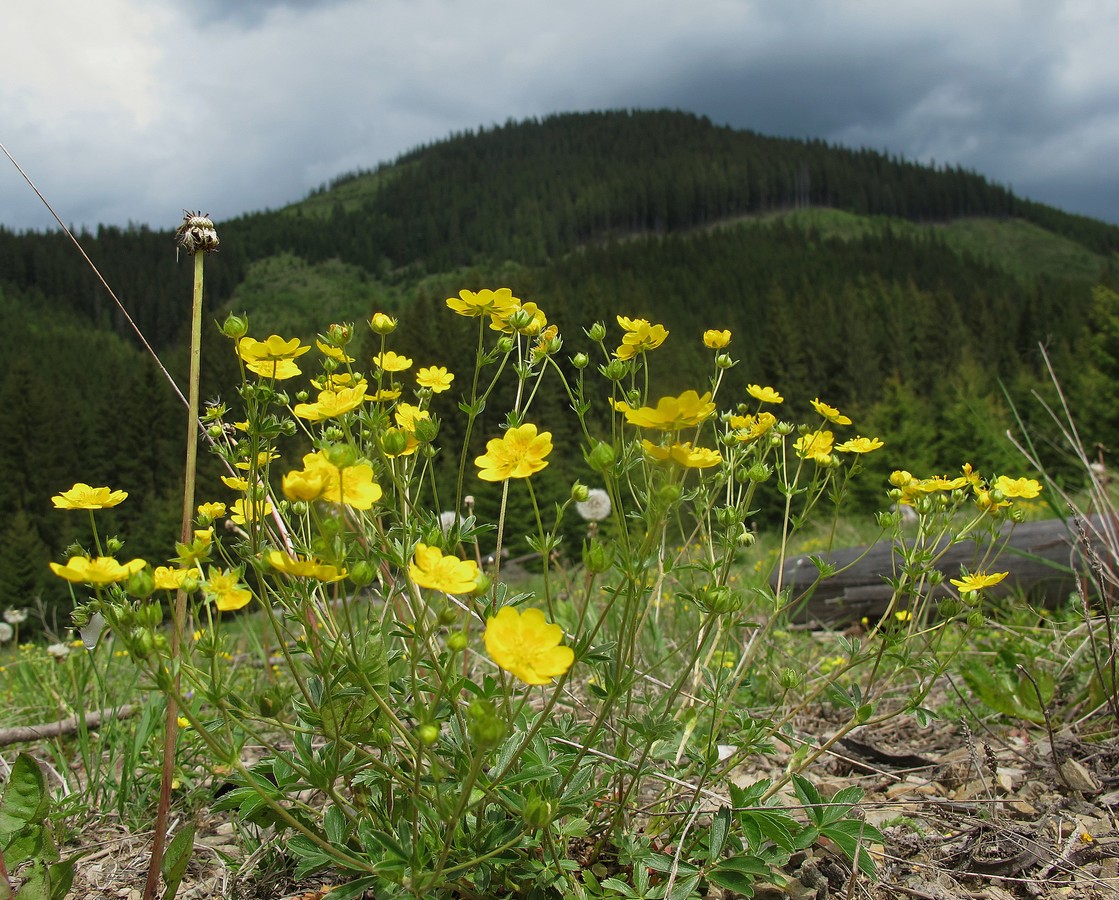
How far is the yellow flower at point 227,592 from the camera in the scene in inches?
50.1

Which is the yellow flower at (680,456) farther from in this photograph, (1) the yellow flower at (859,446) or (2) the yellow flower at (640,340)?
(1) the yellow flower at (859,446)

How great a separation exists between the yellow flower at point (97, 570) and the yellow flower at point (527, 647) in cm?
58

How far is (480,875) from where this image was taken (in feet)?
4.35

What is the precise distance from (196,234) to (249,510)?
0.58m

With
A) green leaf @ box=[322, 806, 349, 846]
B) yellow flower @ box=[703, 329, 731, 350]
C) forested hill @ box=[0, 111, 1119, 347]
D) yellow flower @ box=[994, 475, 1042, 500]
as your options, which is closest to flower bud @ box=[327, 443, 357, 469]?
green leaf @ box=[322, 806, 349, 846]

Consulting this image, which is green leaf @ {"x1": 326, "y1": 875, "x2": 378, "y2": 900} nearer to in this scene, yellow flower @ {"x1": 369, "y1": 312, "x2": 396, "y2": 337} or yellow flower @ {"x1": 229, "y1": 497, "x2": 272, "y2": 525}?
yellow flower @ {"x1": 229, "y1": 497, "x2": 272, "y2": 525}

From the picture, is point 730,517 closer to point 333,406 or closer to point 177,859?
point 333,406

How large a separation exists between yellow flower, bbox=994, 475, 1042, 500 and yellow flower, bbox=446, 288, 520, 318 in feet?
4.32

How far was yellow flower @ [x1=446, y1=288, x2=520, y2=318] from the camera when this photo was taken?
5.40 ft

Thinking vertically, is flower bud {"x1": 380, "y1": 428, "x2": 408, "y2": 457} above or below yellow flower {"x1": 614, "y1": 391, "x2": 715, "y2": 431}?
below

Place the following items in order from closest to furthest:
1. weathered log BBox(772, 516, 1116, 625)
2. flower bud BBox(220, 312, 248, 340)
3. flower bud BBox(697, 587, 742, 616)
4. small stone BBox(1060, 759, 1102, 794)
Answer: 1. flower bud BBox(697, 587, 742, 616)
2. flower bud BBox(220, 312, 248, 340)
3. small stone BBox(1060, 759, 1102, 794)
4. weathered log BBox(772, 516, 1116, 625)

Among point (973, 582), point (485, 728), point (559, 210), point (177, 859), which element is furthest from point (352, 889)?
point (559, 210)

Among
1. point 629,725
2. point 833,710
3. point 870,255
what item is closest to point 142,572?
point 629,725

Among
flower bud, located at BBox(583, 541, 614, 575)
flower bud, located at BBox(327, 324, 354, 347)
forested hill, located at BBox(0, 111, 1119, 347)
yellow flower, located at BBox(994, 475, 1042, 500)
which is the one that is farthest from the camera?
forested hill, located at BBox(0, 111, 1119, 347)
